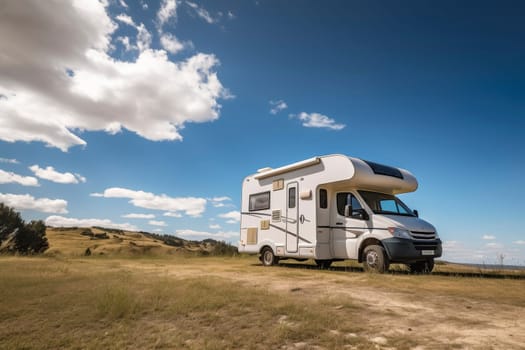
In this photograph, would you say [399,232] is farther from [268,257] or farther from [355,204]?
[268,257]

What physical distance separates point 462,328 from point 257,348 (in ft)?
6.92

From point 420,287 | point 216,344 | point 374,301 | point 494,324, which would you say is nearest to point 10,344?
point 216,344

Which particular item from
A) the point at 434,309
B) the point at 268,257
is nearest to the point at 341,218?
the point at 268,257

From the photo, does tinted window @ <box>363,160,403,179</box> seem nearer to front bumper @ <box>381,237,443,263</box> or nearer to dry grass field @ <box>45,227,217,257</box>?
front bumper @ <box>381,237,443,263</box>

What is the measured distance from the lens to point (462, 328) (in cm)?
364

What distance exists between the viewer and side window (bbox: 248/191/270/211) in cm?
1273

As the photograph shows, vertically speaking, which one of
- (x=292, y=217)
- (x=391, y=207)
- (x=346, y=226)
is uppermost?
(x=391, y=207)

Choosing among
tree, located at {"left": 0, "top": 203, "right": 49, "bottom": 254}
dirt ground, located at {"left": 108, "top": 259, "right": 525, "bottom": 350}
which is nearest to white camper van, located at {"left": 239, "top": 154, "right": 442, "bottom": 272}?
dirt ground, located at {"left": 108, "top": 259, "right": 525, "bottom": 350}

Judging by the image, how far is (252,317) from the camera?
4008mm

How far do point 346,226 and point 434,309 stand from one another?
5.72 m

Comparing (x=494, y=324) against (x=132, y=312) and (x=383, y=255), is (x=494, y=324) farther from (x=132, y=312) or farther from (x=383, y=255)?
(x=383, y=255)

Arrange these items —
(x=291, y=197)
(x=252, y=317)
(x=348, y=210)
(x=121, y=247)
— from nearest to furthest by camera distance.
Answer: (x=252, y=317)
(x=348, y=210)
(x=291, y=197)
(x=121, y=247)

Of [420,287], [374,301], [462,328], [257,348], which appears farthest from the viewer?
Answer: [420,287]

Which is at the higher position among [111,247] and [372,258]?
[111,247]
